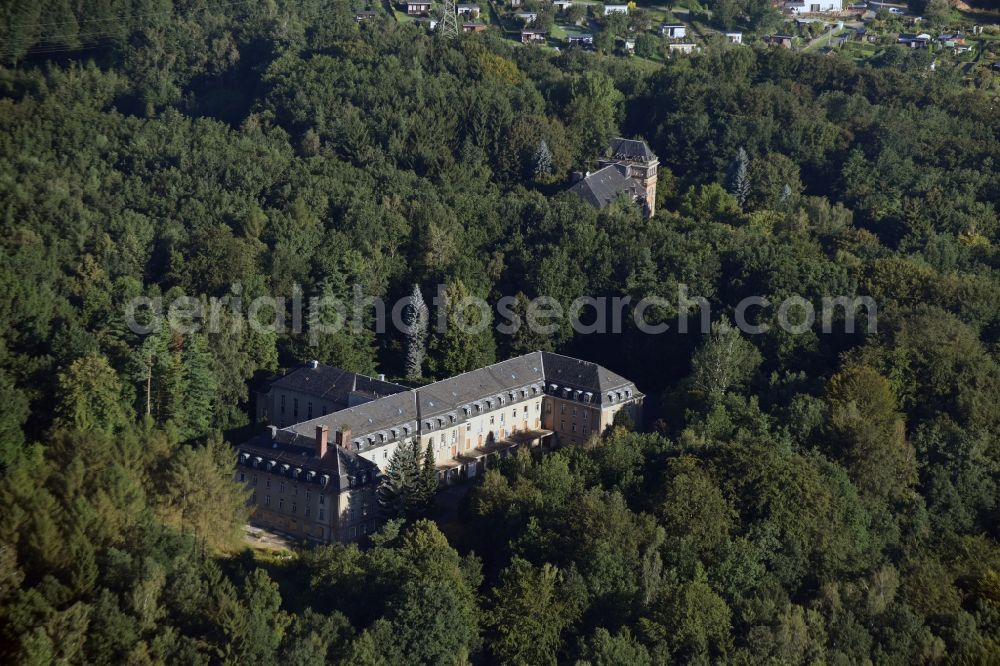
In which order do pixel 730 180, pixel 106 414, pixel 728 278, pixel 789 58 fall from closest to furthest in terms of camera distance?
pixel 106 414, pixel 728 278, pixel 730 180, pixel 789 58

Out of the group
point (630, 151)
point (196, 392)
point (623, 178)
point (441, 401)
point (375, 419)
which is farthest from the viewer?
point (630, 151)

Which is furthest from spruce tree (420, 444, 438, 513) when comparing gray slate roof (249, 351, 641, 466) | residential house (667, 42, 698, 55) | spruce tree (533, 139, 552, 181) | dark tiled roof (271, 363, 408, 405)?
residential house (667, 42, 698, 55)

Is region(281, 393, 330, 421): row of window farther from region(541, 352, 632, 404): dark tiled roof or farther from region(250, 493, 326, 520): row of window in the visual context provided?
region(541, 352, 632, 404): dark tiled roof

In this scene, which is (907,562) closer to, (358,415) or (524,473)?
(524,473)

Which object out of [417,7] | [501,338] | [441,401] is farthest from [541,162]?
[417,7]

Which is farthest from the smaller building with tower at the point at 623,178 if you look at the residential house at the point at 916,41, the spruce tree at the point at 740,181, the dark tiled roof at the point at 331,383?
the residential house at the point at 916,41

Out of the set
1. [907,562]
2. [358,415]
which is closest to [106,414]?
[358,415]

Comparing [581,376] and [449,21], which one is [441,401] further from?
[449,21]
